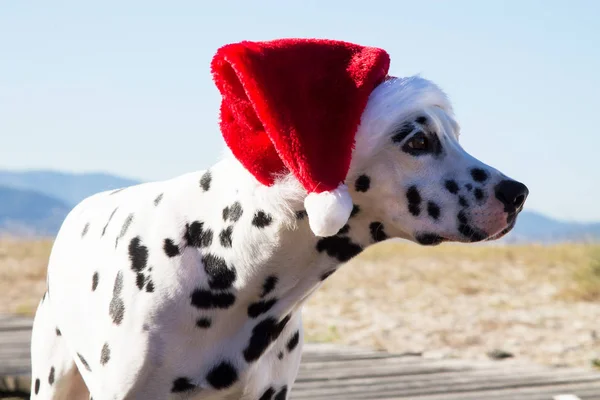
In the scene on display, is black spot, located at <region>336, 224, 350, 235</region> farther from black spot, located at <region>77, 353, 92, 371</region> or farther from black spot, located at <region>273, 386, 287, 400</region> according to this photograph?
black spot, located at <region>77, 353, 92, 371</region>

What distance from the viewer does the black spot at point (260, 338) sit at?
2822 millimetres

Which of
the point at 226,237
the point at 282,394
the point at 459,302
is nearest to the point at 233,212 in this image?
the point at 226,237

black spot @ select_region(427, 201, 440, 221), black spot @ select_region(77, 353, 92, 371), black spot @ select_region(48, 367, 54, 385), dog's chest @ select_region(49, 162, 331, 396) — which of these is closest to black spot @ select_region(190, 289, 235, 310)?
dog's chest @ select_region(49, 162, 331, 396)

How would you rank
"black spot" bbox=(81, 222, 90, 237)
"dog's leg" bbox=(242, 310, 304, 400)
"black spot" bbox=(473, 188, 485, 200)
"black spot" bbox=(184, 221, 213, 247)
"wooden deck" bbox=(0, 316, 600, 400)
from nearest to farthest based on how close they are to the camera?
1. "black spot" bbox=(473, 188, 485, 200)
2. "black spot" bbox=(184, 221, 213, 247)
3. "dog's leg" bbox=(242, 310, 304, 400)
4. "black spot" bbox=(81, 222, 90, 237)
5. "wooden deck" bbox=(0, 316, 600, 400)

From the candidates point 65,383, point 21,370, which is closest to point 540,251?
point 21,370

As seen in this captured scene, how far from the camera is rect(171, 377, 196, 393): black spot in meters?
2.79

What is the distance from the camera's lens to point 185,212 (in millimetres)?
2873

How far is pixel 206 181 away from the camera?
290cm

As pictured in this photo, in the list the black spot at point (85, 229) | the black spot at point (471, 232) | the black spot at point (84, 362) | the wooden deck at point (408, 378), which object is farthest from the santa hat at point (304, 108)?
the wooden deck at point (408, 378)

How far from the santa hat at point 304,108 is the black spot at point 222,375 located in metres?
0.54

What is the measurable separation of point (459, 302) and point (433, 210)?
716 centimetres

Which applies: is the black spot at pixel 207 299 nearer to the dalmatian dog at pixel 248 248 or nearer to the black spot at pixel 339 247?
the dalmatian dog at pixel 248 248

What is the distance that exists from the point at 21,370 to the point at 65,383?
193 cm

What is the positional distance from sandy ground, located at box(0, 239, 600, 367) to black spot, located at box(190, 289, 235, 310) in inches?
142
